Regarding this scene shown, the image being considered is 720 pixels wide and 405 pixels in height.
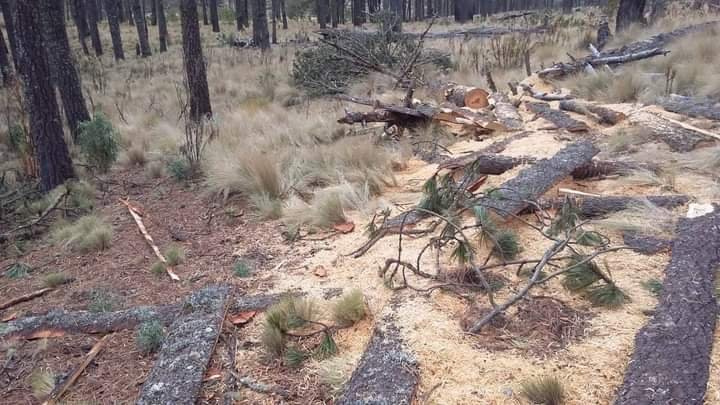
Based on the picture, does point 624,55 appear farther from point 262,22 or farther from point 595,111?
point 262,22

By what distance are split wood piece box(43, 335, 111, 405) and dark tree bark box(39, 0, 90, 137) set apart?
679cm

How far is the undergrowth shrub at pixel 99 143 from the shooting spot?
7219 millimetres

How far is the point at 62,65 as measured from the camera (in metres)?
8.88

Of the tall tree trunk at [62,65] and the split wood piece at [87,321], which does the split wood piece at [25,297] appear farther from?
the tall tree trunk at [62,65]

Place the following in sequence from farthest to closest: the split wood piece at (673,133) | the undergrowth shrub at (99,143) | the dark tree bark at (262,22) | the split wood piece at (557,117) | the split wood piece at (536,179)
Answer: the dark tree bark at (262,22) → the undergrowth shrub at (99,143) → the split wood piece at (557,117) → the split wood piece at (673,133) → the split wood piece at (536,179)

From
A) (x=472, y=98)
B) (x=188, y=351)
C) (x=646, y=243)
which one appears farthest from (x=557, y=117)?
(x=188, y=351)

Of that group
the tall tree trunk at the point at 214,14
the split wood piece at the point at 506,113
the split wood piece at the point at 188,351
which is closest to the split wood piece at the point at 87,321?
the split wood piece at the point at 188,351

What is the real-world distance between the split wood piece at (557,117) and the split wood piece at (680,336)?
3.48 m

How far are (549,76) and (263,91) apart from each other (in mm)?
6443

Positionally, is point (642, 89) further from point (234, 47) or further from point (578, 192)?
point (234, 47)

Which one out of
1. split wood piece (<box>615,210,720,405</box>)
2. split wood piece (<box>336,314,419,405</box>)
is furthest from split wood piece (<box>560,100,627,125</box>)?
split wood piece (<box>336,314,419,405</box>)

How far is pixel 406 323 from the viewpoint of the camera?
2.85 meters

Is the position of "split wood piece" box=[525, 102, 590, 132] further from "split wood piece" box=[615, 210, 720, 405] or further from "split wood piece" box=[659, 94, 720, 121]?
"split wood piece" box=[615, 210, 720, 405]

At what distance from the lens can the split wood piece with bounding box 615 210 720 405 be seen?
212 centimetres
